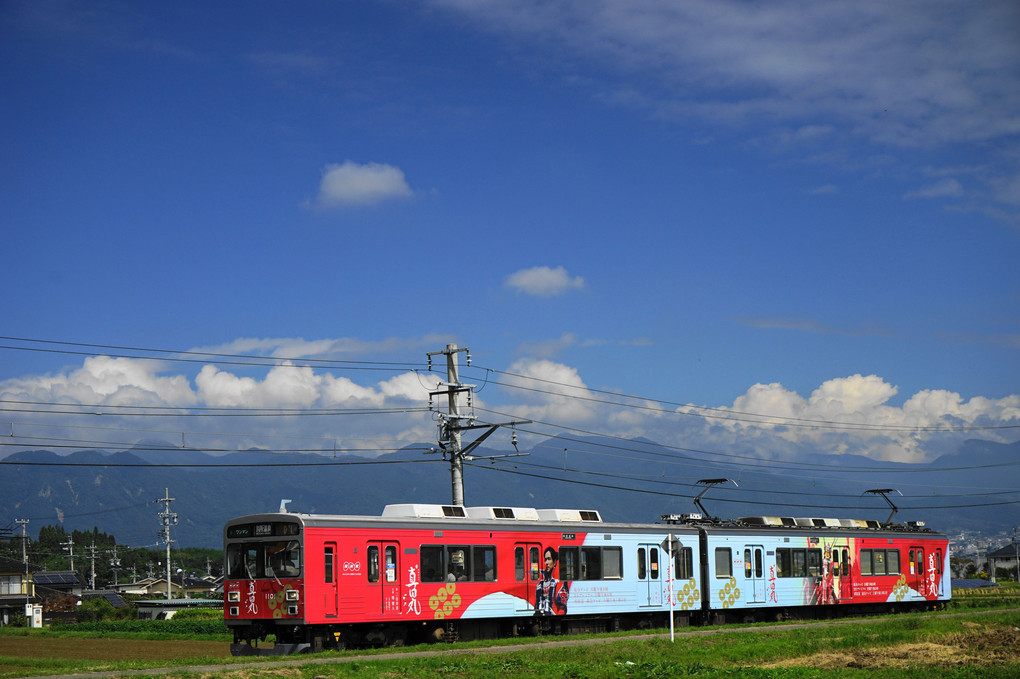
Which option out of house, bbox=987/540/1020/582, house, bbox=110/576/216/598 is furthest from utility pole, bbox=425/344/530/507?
house, bbox=987/540/1020/582

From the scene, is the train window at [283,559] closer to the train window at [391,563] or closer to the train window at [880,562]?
the train window at [391,563]

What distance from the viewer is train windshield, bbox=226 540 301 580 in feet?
80.4

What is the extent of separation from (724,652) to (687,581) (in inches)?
361

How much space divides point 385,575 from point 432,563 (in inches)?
58.8

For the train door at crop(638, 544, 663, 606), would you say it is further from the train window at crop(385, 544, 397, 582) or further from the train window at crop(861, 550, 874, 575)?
the train window at crop(861, 550, 874, 575)

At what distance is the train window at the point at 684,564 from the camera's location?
108 feet

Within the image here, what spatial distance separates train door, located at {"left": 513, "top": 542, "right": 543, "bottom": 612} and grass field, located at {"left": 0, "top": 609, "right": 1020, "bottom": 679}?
1.70m

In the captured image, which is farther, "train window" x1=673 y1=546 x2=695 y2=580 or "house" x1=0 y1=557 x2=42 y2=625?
"house" x1=0 y1=557 x2=42 y2=625

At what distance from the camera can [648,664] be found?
20.7 meters

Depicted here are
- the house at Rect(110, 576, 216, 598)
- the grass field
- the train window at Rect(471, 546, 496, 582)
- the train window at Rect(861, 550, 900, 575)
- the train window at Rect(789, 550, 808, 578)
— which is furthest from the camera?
the house at Rect(110, 576, 216, 598)

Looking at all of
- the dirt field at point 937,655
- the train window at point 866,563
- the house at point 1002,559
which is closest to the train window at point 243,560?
the dirt field at point 937,655

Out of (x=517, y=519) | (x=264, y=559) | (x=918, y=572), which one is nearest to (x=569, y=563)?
(x=517, y=519)

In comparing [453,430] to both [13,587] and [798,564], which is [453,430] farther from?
[13,587]

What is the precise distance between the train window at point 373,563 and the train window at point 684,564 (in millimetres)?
10686
